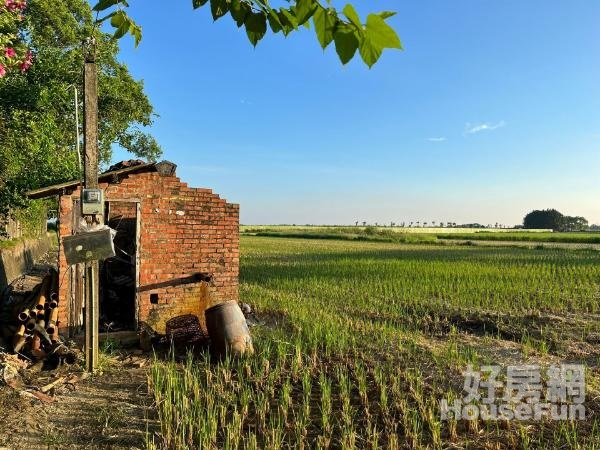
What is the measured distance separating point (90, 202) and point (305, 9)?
498 centimetres

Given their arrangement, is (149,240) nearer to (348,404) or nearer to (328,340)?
(328,340)

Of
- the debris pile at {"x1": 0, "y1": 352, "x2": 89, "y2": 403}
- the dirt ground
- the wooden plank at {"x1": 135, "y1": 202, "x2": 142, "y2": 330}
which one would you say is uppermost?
the wooden plank at {"x1": 135, "y1": 202, "x2": 142, "y2": 330}

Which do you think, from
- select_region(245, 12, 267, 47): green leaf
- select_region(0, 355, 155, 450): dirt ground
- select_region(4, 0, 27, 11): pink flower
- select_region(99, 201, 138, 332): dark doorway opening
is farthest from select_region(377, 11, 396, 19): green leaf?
select_region(99, 201, 138, 332): dark doorway opening

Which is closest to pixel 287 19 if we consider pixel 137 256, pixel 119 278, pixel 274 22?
pixel 274 22

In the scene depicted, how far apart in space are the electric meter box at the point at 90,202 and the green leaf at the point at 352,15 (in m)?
5.10

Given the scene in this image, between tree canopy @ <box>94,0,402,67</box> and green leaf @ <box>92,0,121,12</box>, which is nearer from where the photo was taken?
tree canopy @ <box>94,0,402,67</box>

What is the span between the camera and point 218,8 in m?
1.84

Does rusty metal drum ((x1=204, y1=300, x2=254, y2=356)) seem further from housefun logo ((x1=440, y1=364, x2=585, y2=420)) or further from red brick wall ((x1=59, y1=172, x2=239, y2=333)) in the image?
housefun logo ((x1=440, y1=364, x2=585, y2=420))

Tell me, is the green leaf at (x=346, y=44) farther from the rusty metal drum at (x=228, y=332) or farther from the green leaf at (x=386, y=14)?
the rusty metal drum at (x=228, y=332)

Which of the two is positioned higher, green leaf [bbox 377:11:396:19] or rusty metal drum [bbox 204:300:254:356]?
green leaf [bbox 377:11:396:19]

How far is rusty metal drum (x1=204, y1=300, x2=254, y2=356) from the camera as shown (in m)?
6.29

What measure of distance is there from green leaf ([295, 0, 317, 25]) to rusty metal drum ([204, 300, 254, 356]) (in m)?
5.40

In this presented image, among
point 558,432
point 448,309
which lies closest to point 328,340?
point 558,432

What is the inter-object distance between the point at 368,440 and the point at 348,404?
2.63 ft
